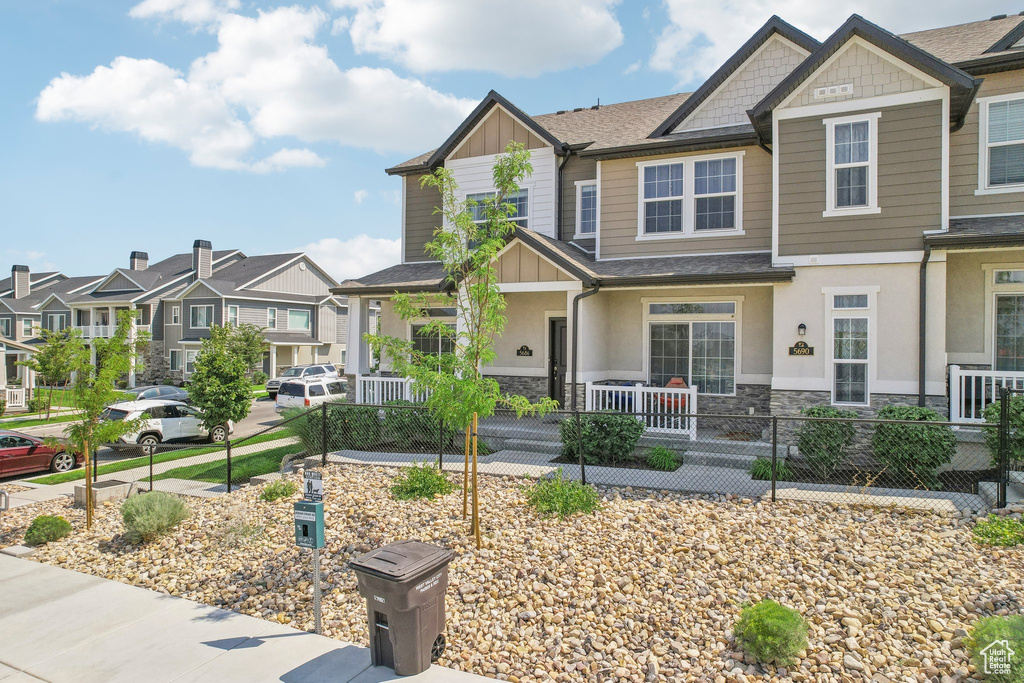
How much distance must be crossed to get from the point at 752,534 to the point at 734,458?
3239 mm

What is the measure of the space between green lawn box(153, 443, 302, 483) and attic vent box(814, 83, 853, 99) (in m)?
12.6

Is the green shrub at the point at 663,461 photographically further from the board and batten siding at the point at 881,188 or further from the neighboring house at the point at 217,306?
the neighboring house at the point at 217,306

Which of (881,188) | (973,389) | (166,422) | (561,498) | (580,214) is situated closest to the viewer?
(561,498)

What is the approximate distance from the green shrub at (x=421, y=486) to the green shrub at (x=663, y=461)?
343 centimetres

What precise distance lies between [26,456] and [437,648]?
14.7m

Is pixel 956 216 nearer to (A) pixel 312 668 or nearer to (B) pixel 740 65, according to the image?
(B) pixel 740 65

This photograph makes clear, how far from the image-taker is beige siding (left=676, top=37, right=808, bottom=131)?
529 inches

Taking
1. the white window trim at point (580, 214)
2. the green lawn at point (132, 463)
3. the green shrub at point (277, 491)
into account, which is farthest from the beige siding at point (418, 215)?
the green shrub at point (277, 491)

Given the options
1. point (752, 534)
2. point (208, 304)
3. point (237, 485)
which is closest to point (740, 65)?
point (752, 534)

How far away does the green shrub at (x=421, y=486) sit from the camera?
339 inches

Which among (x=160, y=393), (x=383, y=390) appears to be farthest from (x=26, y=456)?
(x=160, y=393)

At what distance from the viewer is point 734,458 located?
33.0 ft

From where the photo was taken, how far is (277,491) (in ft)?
30.1

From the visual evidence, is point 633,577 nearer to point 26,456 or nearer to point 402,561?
point 402,561
